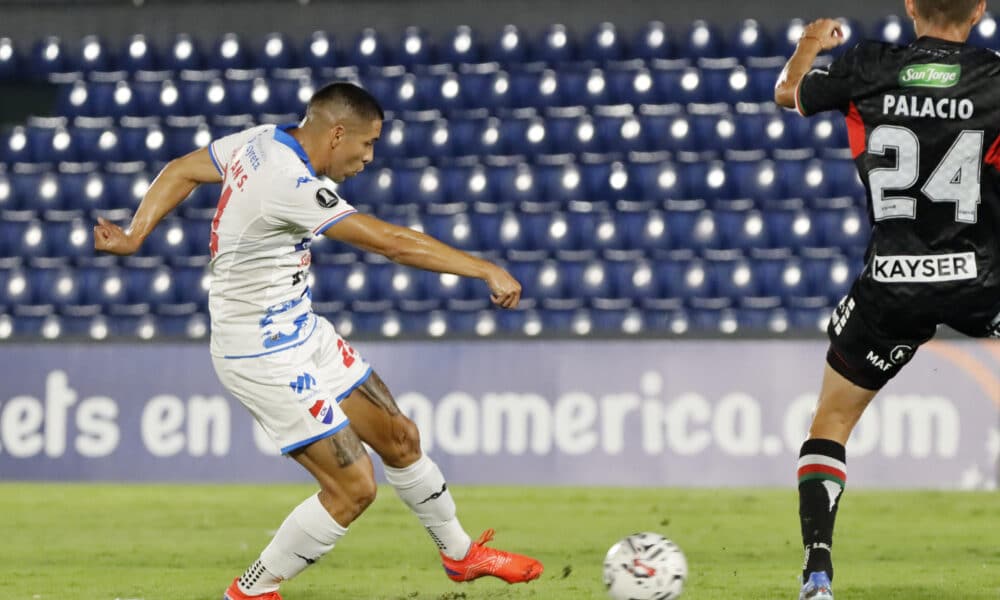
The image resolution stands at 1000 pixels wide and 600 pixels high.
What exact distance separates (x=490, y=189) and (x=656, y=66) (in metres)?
2.36

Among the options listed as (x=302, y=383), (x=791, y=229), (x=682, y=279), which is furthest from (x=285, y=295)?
→ (x=791, y=229)

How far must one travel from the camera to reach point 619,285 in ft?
42.5

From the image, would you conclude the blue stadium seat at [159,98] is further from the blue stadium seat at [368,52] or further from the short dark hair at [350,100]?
the short dark hair at [350,100]

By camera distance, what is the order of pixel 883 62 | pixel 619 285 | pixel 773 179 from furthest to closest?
pixel 773 179 < pixel 619 285 < pixel 883 62

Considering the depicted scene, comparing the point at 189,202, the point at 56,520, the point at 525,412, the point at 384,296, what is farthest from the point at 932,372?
the point at 189,202

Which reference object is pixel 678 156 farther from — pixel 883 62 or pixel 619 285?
pixel 883 62

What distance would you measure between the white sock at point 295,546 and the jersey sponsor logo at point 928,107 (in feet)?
7.29

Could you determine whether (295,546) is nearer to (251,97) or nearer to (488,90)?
(488,90)

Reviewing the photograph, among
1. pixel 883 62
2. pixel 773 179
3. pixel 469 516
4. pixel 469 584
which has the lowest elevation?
pixel 469 516

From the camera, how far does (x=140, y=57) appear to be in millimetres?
16500

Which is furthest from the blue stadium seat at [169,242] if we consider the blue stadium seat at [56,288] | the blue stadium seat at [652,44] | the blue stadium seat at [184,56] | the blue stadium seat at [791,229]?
the blue stadium seat at [791,229]

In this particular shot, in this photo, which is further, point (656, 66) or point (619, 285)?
point (656, 66)

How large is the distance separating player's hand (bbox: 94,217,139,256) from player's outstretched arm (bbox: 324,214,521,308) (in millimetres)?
707

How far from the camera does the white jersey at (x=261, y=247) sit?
4.89 m
